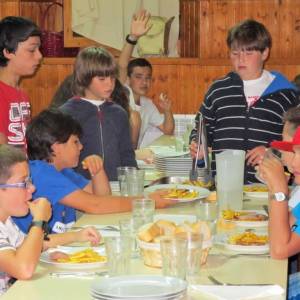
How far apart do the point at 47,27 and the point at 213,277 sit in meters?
6.44

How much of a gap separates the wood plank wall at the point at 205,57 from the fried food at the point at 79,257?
18.6 feet

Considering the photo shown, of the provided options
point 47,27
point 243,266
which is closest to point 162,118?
point 47,27

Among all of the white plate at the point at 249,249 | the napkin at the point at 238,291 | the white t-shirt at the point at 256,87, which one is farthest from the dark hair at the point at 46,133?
the napkin at the point at 238,291

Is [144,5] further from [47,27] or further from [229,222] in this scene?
[229,222]

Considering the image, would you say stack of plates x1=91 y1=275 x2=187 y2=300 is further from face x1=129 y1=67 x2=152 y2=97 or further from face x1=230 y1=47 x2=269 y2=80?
face x1=129 y1=67 x2=152 y2=97

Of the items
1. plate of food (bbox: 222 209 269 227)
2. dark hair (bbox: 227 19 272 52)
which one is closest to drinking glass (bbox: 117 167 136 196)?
plate of food (bbox: 222 209 269 227)

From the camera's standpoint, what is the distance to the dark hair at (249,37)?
4402 millimetres

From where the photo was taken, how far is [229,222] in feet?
10.2

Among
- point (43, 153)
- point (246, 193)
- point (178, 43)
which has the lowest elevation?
point (246, 193)

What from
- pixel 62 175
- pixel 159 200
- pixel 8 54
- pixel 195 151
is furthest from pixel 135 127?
pixel 62 175

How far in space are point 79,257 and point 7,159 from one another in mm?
470

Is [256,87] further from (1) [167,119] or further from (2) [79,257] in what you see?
(1) [167,119]

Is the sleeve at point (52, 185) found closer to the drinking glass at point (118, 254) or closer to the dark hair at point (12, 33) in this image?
the drinking glass at point (118, 254)

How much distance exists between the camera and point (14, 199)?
2727 millimetres
